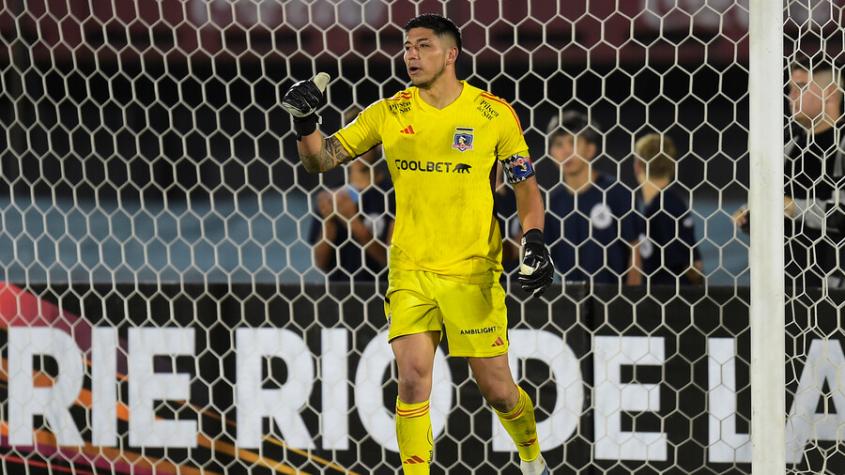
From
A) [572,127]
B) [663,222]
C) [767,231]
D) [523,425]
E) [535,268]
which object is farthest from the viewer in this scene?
[572,127]

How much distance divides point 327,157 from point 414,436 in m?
0.81

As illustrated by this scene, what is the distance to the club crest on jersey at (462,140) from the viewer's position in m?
2.96

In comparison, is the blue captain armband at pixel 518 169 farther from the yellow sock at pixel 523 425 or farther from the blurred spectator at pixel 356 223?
the blurred spectator at pixel 356 223

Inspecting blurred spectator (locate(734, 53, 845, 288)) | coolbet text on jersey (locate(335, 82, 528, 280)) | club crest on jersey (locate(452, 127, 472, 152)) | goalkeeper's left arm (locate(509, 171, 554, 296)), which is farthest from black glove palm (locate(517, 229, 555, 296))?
blurred spectator (locate(734, 53, 845, 288))

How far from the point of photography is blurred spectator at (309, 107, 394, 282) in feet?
13.4

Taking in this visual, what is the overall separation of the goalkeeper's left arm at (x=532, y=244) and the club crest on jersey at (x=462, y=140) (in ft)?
0.62

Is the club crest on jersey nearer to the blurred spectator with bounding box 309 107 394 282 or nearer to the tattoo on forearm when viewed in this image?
the tattoo on forearm

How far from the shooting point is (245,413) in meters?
3.83

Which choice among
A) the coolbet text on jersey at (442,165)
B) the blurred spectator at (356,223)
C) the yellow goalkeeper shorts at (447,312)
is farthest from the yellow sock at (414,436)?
the blurred spectator at (356,223)

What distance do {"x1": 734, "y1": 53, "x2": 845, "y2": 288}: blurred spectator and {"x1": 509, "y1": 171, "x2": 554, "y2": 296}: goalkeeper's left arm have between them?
0.92 m

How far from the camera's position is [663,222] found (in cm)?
396

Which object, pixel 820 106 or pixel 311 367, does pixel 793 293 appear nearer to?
pixel 820 106

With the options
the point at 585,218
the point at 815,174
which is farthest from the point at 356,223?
the point at 815,174

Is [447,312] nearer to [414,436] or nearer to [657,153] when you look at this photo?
[414,436]
